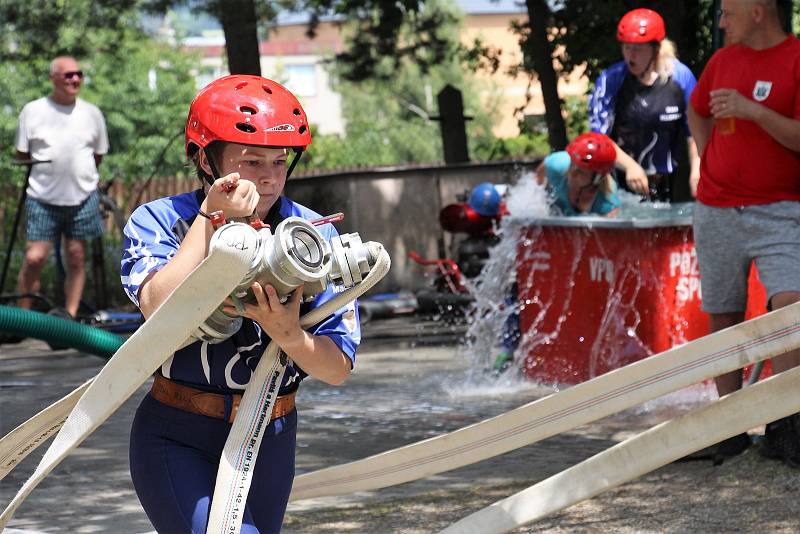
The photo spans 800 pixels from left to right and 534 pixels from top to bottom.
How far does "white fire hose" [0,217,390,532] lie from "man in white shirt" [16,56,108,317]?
300 inches

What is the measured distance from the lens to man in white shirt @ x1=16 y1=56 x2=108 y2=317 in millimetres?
10484

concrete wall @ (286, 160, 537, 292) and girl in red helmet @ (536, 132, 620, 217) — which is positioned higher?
girl in red helmet @ (536, 132, 620, 217)

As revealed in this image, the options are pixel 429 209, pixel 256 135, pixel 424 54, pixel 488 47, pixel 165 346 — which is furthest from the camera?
pixel 488 47

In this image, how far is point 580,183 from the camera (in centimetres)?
771

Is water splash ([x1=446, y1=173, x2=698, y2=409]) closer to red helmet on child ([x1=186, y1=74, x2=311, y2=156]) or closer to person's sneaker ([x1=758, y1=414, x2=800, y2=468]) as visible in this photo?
person's sneaker ([x1=758, y1=414, x2=800, y2=468])

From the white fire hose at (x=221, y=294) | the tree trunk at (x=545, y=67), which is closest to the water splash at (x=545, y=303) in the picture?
the white fire hose at (x=221, y=294)

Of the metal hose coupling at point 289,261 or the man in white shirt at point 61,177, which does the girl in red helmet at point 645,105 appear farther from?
the metal hose coupling at point 289,261

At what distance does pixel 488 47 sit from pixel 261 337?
1729cm

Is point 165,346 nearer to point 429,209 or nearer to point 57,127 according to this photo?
point 57,127

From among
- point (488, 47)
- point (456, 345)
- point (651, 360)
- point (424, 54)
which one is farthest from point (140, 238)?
point (488, 47)

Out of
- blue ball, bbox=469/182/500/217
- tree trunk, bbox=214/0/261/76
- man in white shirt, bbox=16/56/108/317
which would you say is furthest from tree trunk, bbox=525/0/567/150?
man in white shirt, bbox=16/56/108/317

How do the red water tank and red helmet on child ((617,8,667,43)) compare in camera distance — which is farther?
red helmet on child ((617,8,667,43))

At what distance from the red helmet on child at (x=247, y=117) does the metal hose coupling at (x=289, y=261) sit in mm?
298

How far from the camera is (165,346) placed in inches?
116
